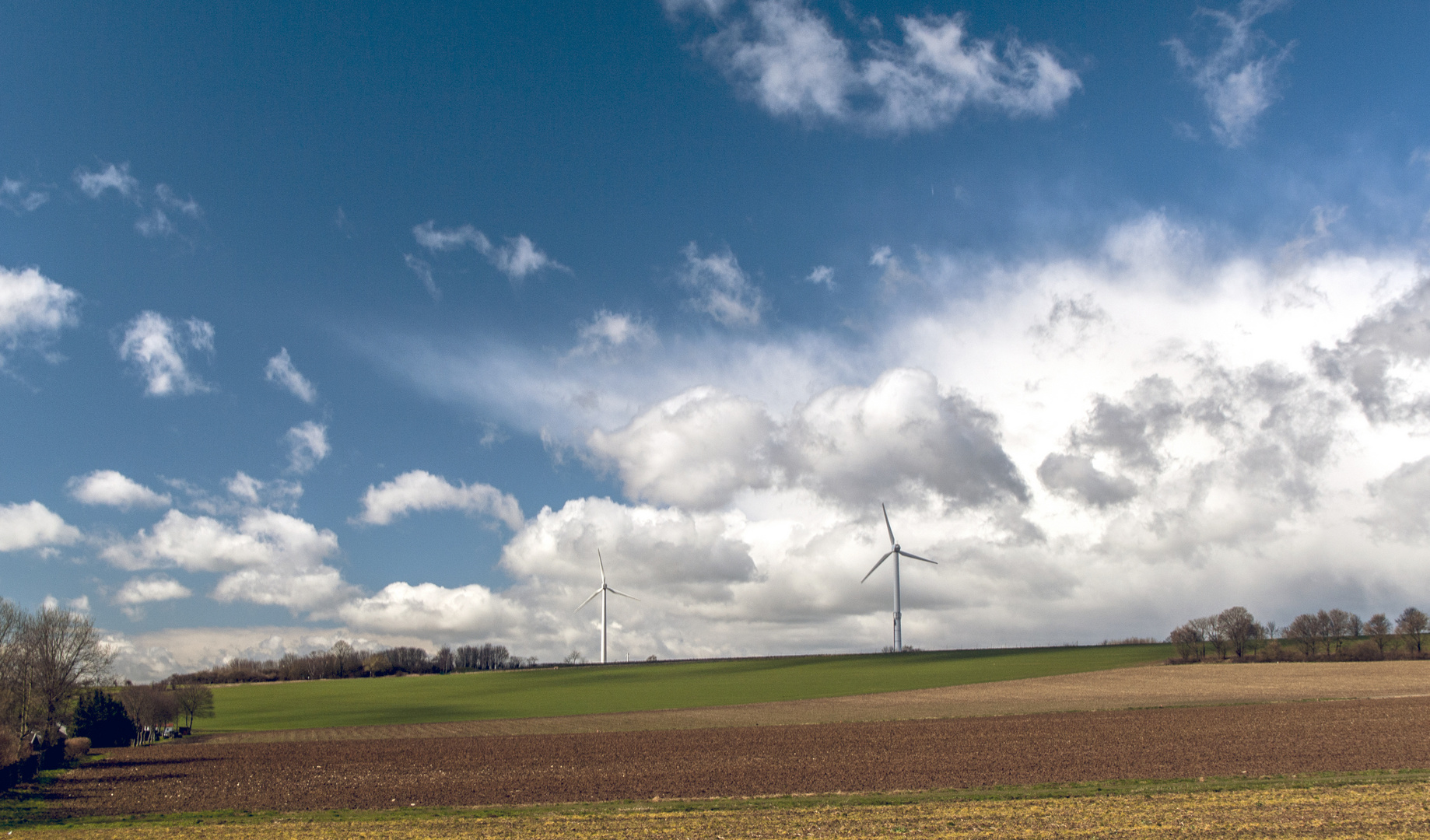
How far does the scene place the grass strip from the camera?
103ft

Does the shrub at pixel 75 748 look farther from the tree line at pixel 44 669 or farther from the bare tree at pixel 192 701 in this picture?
the bare tree at pixel 192 701

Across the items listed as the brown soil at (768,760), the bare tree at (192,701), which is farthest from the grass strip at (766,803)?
the bare tree at (192,701)

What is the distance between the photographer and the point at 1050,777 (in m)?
36.5

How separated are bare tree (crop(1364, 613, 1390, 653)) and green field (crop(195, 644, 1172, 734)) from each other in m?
28.1

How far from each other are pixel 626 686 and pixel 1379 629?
11596cm

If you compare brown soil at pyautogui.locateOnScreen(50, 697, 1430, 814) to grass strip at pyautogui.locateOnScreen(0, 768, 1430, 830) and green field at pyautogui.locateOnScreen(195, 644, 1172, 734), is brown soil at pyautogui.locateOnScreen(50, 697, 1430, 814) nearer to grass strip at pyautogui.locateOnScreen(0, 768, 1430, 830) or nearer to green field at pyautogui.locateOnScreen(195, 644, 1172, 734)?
grass strip at pyautogui.locateOnScreen(0, 768, 1430, 830)

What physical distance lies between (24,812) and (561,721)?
47.7 m

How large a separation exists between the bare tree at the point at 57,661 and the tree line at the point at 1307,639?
135817 mm

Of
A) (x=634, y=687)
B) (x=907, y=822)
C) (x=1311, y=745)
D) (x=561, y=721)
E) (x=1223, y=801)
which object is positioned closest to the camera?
(x=907, y=822)

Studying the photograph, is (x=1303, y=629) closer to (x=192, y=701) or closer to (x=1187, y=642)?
(x=1187, y=642)

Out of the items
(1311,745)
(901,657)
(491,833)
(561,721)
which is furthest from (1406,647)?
(491,833)

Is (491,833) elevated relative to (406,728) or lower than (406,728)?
elevated

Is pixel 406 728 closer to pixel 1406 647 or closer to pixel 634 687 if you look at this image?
pixel 634 687

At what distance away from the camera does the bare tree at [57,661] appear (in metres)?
71.8
